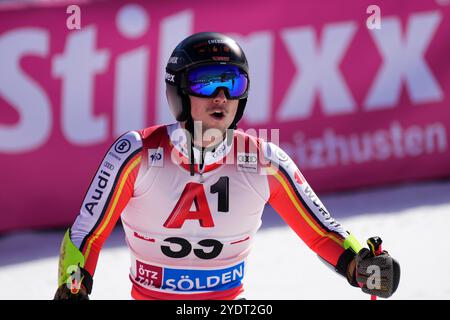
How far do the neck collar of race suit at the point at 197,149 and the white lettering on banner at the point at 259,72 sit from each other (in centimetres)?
416

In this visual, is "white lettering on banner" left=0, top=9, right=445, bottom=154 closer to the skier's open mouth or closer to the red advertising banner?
the red advertising banner

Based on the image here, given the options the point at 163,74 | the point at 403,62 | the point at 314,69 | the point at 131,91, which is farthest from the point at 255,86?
the point at 403,62

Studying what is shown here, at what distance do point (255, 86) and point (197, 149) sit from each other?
4294mm

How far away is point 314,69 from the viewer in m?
8.74

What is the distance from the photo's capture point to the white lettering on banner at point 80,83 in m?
7.93

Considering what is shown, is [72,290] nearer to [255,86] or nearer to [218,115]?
[218,115]

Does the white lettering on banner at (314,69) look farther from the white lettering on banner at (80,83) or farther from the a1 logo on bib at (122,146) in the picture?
the a1 logo on bib at (122,146)

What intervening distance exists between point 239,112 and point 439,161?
542 centimetres

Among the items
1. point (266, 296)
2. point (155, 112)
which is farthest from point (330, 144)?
point (266, 296)

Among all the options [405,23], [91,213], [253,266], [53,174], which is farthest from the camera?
[405,23]

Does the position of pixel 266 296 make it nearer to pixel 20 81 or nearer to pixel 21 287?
pixel 21 287

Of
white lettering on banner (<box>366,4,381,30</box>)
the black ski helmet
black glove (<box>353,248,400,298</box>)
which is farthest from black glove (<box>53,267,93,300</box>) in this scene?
white lettering on banner (<box>366,4,381,30</box>)

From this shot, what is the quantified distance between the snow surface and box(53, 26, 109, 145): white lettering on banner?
35.4 inches

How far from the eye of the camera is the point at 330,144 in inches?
353
